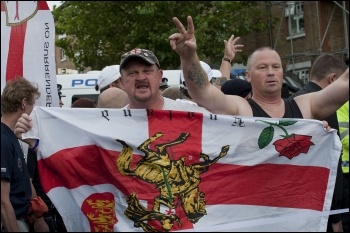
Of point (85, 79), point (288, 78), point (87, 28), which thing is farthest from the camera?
point (87, 28)

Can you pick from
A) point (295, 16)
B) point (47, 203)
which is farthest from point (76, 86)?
point (295, 16)

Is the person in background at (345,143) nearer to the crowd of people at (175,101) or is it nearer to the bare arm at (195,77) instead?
the crowd of people at (175,101)

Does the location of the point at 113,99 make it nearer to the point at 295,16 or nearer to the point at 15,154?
the point at 15,154

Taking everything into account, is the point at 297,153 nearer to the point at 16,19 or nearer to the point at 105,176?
the point at 105,176

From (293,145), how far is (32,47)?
7.27ft

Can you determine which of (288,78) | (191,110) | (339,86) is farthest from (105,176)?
(288,78)

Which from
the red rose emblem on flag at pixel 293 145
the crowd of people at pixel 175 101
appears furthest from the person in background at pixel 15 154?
the red rose emblem on flag at pixel 293 145

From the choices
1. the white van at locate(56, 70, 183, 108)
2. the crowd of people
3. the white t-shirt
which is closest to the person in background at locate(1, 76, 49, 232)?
the crowd of people

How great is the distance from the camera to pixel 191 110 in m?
4.52

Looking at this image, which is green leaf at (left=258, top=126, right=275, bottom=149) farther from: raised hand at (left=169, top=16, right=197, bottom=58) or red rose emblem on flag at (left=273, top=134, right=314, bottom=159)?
raised hand at (left=169, top=16, right=197, bottom=58)

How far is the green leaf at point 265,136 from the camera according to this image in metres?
4.49

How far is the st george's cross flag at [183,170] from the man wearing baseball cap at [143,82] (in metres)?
0.10

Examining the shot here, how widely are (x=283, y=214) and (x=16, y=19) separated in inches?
91.9

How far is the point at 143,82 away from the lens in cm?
445
